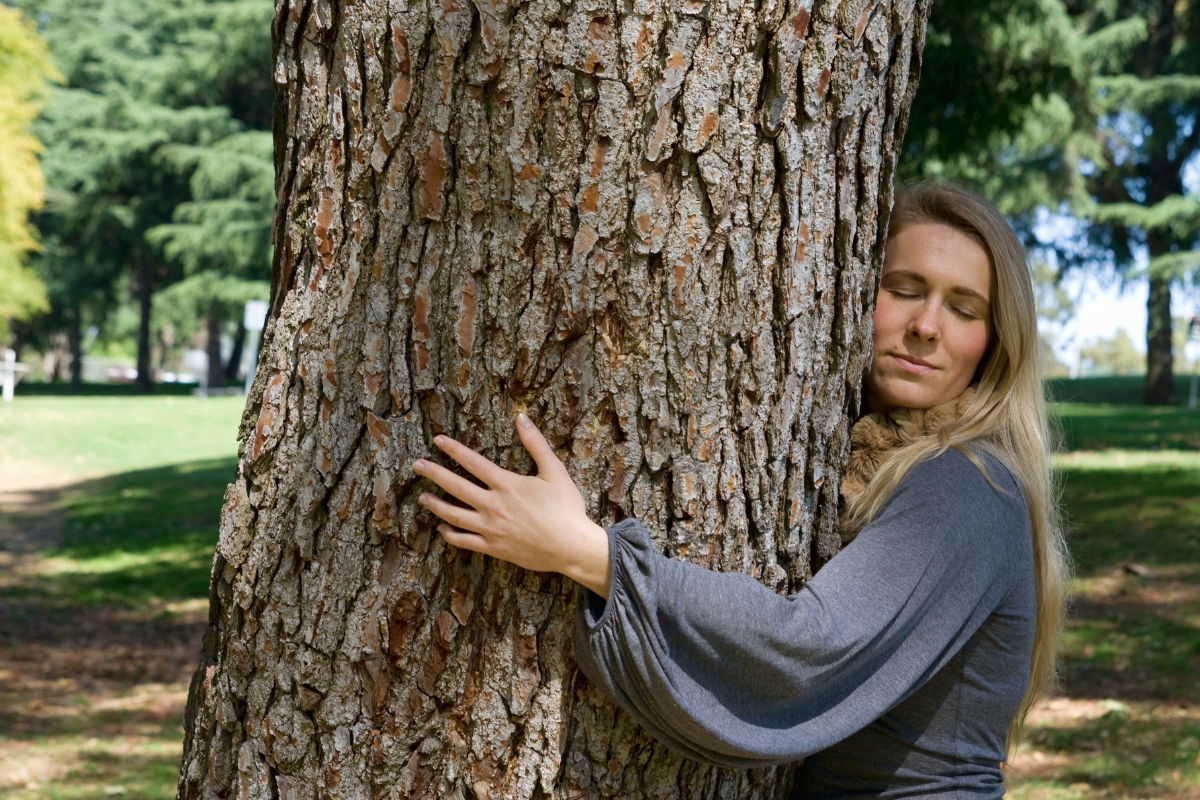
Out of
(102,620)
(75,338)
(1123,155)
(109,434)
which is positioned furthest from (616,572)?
(75,338)

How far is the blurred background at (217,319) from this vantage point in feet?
19.9

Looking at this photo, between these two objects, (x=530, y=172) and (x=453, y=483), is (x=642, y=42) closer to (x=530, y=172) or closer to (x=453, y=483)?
(x=530, y=172)

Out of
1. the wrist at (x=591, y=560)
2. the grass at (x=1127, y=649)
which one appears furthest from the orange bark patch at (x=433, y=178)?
the grass at (x=1127, y=649)

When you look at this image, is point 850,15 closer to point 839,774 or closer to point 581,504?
point 581,504

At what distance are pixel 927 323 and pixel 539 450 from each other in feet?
2.85

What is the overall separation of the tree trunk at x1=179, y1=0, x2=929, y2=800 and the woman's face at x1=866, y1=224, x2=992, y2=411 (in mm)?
252

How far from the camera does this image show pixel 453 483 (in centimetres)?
174

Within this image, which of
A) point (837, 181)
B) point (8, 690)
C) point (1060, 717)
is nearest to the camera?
point (837, 181)

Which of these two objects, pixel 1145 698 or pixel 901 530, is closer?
pixel 901 530

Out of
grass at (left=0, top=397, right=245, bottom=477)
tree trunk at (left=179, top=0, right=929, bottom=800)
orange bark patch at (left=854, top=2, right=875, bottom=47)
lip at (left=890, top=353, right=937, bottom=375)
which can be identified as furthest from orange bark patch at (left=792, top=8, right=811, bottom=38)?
grass at (left=0, top=397, right=245, bottom=477)

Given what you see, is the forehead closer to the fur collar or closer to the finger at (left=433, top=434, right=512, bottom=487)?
the fur collar

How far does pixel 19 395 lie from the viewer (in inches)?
1351

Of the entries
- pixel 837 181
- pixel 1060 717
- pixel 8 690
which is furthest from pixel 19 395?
pixel 837 181

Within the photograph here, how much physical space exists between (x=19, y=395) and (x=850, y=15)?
124 ft
